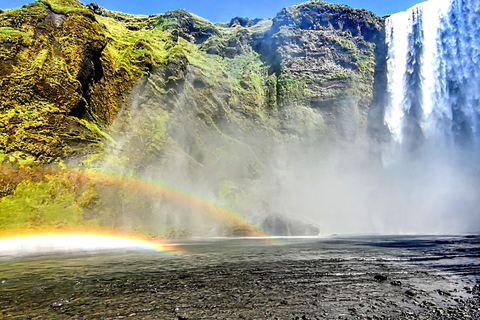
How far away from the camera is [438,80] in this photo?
74.8m

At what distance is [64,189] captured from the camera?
44.6 meters

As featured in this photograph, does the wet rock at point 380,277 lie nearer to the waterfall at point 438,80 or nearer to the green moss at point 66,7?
the green moss at point 66,7

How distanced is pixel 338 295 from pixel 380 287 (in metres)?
1.72

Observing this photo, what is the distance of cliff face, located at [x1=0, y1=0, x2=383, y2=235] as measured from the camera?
47.0 meters

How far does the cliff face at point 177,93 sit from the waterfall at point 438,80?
11692mm

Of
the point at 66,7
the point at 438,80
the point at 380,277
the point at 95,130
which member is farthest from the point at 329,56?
the point at 380,277

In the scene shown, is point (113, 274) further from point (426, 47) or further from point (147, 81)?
point (426, 47)

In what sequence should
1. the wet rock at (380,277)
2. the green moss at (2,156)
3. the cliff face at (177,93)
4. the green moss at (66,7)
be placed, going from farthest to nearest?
the green moss at (66,7) < the cliff face at (177,93) < the green moss at (2,156) < the wet rock at (380,277)

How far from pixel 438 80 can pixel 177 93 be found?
65844 mm

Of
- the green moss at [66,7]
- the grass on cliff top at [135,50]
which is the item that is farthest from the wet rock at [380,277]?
the green moss at [66,7]

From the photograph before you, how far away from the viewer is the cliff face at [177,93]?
47.0 meters

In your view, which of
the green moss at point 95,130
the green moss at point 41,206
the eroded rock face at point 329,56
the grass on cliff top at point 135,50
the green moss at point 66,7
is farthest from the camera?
the eroded rock face at point 329,56

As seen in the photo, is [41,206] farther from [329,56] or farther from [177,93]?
[329,56]

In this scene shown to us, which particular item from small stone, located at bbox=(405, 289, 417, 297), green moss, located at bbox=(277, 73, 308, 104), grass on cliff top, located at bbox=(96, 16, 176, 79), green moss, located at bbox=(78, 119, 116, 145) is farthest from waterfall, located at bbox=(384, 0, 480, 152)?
small stone, located at bbox=(405, 289, 417, 297)
